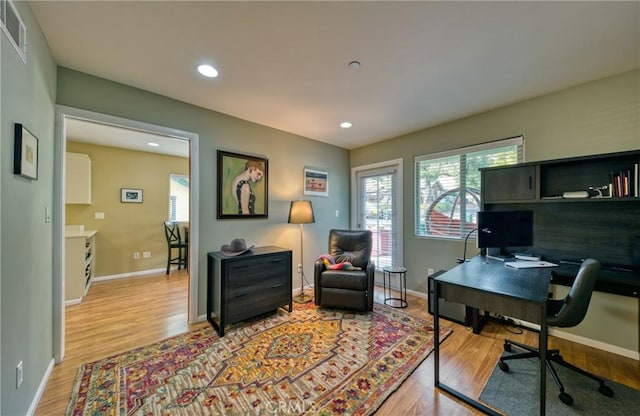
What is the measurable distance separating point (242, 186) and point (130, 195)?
10.6ft

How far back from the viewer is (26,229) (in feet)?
4.89

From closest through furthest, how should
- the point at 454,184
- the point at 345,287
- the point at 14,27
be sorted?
1. the point at 14,27
2. the point at 345,287
3. the point at 454,184

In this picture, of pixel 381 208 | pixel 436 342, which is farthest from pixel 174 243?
pixel 436 342

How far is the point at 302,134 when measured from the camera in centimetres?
385

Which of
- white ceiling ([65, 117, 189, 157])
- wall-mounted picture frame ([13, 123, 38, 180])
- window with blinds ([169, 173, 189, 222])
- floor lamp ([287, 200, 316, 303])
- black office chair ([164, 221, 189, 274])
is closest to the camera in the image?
wall-mounted picture frame ([13, 123, 38, 180])

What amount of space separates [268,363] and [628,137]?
3.72 m

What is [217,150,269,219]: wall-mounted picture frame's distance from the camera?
3012mm

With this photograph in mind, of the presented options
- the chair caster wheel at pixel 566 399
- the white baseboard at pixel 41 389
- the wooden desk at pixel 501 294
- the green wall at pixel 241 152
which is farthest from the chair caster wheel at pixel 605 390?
the white baseboard at pixel 41 389

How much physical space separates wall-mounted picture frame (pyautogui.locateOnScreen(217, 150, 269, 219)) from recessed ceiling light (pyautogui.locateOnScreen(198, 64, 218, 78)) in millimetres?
975

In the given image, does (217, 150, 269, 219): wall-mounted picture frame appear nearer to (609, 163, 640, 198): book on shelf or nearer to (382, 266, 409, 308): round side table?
(382, 266, 409, 308): round side table

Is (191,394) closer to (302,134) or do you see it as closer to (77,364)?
(77,364)

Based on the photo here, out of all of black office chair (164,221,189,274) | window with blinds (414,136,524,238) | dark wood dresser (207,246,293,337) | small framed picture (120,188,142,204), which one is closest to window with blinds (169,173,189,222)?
black office chair (164,221,189,274)

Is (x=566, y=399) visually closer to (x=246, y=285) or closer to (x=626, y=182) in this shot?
(x=626, y=182)

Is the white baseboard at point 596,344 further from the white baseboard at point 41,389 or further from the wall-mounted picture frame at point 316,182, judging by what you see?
the white baseboard at point 41,389
